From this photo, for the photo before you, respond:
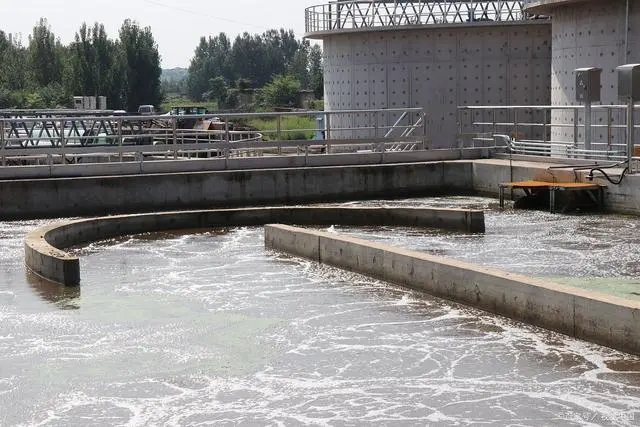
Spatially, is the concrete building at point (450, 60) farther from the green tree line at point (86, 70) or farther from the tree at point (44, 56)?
the tree at point (44, 56)

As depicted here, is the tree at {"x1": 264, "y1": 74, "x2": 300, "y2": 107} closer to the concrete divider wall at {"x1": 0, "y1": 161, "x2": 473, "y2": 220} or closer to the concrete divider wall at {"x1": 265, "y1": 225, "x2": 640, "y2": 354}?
the concrete divider wall at {"x1": 0, "y1": 161, "x2": 473, "y2": 220}

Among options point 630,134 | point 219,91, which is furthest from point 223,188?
point 219,91

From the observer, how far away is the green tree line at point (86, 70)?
94812 millimetres

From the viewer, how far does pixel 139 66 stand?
334 feet

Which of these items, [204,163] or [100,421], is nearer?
[100,421]

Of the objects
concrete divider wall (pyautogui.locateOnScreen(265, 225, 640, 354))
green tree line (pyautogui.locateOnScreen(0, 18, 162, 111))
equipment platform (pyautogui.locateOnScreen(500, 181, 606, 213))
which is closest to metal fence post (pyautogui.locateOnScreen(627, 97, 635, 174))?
equipment platform (pyautogui.locateOnScreen(500, 181, 606, 213))

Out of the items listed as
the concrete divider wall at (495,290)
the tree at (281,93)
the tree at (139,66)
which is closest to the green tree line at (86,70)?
the tree at (139,66)

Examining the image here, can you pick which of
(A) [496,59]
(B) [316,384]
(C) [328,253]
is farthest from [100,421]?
(A) [496,59]

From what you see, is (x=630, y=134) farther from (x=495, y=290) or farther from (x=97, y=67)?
(x=97, y=67)

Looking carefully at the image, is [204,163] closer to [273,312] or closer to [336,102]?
[273,312]

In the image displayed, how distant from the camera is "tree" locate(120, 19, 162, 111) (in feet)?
331

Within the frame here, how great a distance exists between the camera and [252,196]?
81.1 ft

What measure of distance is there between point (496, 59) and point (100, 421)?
27850 mm

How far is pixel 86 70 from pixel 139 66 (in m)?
7.09
